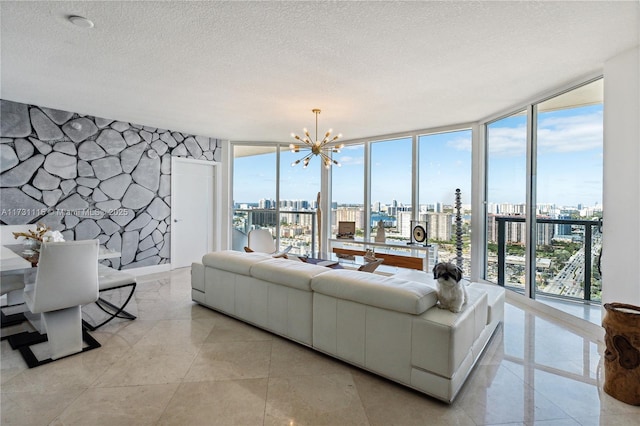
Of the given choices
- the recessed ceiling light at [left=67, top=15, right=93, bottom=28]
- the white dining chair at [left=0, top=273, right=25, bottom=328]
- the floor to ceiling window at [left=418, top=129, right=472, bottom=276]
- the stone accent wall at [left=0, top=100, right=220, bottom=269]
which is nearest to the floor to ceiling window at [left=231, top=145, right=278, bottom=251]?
the stone accent wall at [left=0, top=100, right=220, bottom=269]

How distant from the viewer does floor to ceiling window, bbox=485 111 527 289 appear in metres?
3.88

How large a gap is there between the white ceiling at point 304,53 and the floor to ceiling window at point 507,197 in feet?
1.46

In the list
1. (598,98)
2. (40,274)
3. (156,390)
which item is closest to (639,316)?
(598,98)

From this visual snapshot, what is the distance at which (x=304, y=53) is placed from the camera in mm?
2531

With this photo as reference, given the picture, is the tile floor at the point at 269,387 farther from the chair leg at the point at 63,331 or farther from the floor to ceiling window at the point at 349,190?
the floor to ceiling window at the point at 349,190

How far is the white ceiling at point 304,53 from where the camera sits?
2.01 meters

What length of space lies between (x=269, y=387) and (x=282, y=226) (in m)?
4.50

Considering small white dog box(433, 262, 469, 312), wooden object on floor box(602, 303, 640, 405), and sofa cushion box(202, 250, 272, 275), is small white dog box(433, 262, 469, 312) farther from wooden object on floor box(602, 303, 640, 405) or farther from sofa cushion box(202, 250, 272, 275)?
sofa cushion box(202, 250, 272, 275)

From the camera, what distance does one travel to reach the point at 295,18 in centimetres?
207

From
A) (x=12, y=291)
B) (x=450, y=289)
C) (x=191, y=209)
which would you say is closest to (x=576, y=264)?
(x=450, y=289)

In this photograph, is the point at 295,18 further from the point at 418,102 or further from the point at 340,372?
the point at 340,372

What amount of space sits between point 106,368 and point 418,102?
401 centimetres

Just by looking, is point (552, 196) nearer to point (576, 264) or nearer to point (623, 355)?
point (576, 264)

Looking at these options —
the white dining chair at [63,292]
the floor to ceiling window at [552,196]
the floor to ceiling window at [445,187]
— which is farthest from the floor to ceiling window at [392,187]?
the white dining chair at [63,292]
